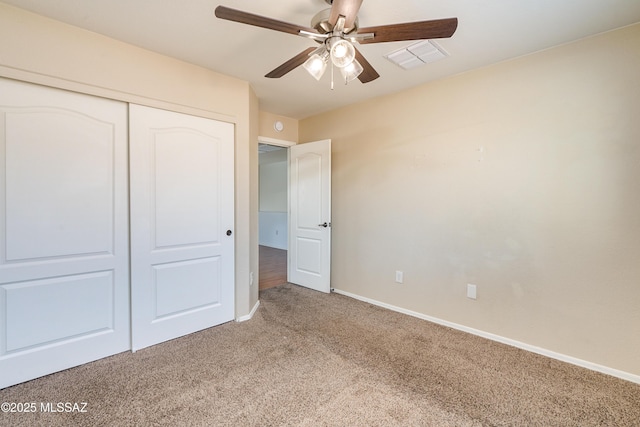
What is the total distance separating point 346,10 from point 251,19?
0.46 meters

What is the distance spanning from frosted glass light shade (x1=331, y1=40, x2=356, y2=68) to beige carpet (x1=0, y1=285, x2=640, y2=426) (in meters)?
2.02

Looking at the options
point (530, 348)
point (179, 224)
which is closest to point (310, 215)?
point (179, 224)

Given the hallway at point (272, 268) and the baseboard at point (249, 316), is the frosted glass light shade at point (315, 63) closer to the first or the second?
the baseboard at point (249, 316)

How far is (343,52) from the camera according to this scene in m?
1.51

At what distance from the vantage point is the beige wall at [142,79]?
182 cm

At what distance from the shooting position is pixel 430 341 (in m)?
2.48

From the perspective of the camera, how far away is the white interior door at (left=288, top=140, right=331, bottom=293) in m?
3.68

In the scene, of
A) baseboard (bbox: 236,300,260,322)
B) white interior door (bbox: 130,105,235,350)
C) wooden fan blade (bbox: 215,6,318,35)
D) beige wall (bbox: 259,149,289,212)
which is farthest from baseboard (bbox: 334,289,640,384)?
beige wall (bbox: 259,149,289,212)

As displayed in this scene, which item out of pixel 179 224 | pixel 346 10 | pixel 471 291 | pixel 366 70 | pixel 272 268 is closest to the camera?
pixel 346 10

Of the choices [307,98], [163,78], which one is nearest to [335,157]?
[307,98]

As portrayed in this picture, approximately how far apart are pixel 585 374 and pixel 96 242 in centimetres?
374

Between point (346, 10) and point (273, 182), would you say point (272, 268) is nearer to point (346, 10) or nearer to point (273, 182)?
point (273, 182)

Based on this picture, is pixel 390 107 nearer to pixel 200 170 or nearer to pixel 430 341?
pixel 200 170

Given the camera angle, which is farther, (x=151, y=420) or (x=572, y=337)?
(x=572, y=337)
